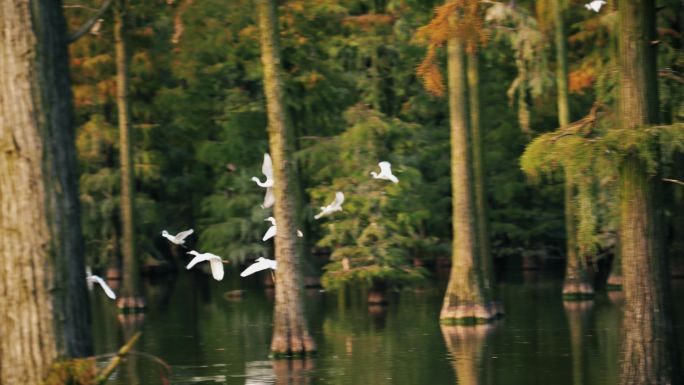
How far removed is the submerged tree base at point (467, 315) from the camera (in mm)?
24625

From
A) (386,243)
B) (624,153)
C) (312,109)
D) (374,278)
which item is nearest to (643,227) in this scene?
(624,153)

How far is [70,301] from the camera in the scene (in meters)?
7.59

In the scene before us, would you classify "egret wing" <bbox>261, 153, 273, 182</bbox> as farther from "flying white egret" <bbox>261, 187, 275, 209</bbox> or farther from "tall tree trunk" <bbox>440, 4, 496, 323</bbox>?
"tall tree trunk" <bbox>440, 4, 496, 323</bbox>

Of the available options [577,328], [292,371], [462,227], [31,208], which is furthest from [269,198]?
[31,208]

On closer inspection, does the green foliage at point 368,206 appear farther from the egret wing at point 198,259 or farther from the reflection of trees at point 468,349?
the egret wing at point 198,259

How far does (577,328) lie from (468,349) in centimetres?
381

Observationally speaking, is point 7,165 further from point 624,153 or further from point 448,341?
point 448,341

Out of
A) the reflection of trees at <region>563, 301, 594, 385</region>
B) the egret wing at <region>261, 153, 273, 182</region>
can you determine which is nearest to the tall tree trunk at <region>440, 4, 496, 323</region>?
the reflection of trees at <region>563, 301, 594, 385</region>

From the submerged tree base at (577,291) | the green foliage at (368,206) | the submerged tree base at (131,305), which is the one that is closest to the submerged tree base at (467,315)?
the green foliage at (368,206)

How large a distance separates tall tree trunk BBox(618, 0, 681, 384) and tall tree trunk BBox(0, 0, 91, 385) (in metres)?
7.51

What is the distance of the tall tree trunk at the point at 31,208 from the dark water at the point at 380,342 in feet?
23.8

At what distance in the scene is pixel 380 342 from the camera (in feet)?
72.7

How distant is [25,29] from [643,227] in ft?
25.9

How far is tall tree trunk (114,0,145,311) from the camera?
102 feet
